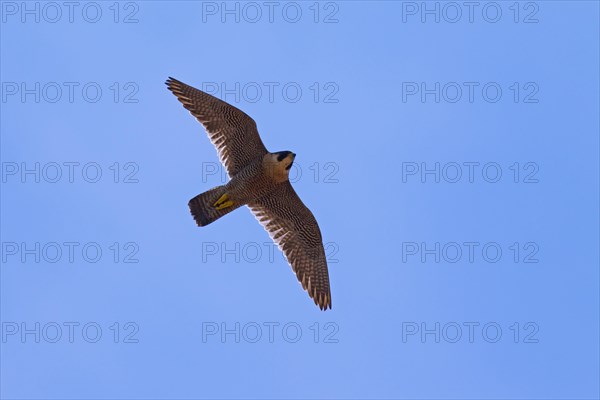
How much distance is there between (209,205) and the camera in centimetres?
1416

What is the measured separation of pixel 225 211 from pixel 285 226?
1.24 meters

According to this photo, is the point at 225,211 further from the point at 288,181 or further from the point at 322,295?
the point at 322,295

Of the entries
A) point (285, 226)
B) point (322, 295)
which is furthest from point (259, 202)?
point (322, 295)

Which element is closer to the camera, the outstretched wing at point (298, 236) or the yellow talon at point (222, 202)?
the yellow talon at point (222, 202)

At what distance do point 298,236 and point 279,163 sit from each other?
1.55 m

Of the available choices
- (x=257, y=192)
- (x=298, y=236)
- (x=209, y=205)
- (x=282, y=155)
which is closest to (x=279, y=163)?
(x=282, y=155)

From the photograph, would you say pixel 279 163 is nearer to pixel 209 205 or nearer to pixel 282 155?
pixel 282 155

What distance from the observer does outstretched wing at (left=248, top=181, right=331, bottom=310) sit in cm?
1485

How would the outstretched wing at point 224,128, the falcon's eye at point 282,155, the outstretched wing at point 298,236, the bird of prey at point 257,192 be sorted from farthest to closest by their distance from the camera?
the outstretched wing at point 298,236 → the outstretched wing at point 224,128 → the bird of prey at point 257,192 → the falcon's eye at point 282,155

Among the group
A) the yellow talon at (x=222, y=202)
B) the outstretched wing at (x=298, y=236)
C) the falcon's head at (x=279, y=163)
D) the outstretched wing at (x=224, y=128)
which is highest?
the outstretched wing at (x=224, y=128)

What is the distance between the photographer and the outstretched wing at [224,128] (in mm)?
14312

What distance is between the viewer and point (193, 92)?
14391mm

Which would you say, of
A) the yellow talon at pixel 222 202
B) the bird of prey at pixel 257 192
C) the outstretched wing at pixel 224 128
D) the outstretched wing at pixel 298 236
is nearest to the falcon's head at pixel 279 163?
Answer: the bird of prey at pixel 257 192

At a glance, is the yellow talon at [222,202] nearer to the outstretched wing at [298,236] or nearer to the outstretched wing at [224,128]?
the outstretched wing at [224,128]
